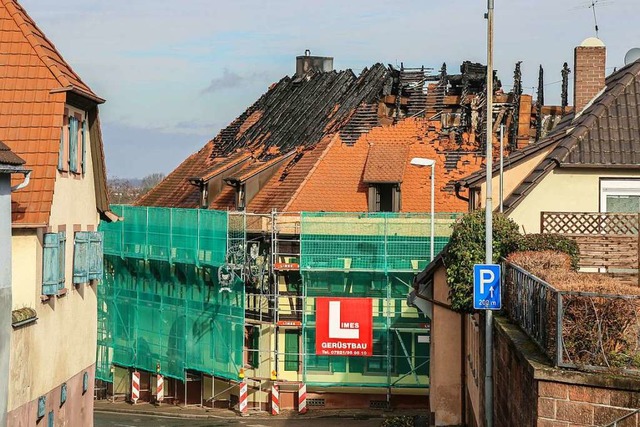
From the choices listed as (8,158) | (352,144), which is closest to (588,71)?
(352,144)

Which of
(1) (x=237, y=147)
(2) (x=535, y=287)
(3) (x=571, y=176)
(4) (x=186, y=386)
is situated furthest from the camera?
(1) (x=237, y=147)

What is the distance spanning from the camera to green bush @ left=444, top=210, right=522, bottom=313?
72.4 ft

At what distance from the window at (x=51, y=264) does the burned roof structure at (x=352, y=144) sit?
938 inches

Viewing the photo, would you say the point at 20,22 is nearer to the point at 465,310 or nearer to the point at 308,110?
the point at 465,310

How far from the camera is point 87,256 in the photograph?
2570 centimetres

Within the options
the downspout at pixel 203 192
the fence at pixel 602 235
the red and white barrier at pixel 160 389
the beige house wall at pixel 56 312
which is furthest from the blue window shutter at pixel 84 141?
the downspout at pixel 203 192

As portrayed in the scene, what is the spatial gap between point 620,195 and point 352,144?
22.6m

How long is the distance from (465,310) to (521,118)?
3032 centimetres

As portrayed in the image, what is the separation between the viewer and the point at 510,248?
22062mm

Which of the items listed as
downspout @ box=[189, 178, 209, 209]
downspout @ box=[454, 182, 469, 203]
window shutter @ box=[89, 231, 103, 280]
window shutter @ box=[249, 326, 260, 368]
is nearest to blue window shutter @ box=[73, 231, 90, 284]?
window shutter @ box=[89, 231, 103, 280]

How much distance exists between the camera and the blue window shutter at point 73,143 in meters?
24.1

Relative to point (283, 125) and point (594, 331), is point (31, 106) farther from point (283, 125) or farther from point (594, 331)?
point (283, 125)

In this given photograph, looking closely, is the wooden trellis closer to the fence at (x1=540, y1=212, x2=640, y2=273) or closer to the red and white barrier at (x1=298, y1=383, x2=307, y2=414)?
the fence at (x1=540, y1=212, x2=640, y2=273)

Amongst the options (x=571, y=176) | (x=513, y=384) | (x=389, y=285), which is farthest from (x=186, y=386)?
(x=513, y=384)
